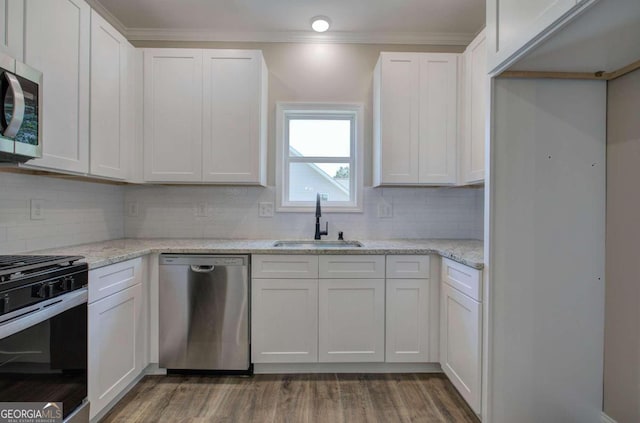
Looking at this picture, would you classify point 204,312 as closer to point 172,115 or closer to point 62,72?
point 172,115

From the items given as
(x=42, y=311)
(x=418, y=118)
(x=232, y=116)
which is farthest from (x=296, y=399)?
(x=418, y=118)

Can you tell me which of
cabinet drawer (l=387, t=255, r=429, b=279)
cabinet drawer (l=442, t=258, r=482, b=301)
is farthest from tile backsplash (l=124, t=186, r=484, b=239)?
cabinet drawer (l=442, t=258, r=482, b=301)

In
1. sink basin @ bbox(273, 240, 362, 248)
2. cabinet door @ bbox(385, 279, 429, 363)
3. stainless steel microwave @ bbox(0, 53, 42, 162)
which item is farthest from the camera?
sink basin @ bbox(273, 240, 362, 248)

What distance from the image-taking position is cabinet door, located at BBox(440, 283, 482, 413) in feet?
5.80

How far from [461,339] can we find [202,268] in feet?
5.76

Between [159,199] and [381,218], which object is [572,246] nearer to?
[381,218]

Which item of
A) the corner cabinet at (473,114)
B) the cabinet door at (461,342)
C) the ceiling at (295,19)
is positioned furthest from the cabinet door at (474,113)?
the cabinet door at (461,342)

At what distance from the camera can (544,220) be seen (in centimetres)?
164

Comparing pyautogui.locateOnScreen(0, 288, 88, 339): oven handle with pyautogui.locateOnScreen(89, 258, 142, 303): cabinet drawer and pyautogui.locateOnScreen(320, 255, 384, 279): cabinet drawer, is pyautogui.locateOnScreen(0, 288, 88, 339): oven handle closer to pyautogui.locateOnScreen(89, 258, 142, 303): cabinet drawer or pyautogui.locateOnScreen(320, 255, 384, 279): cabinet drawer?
pyautogui.locateOnScreen(89, 258, 142, 303): cabinet drawer

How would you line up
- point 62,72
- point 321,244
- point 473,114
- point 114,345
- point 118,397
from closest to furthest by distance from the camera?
point 62,72
point 114,345
point 118,397
point 473,114
point 321,244

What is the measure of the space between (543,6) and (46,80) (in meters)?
2.35

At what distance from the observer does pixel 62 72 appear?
177 centimetres

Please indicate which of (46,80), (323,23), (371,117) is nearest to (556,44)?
(371,117)

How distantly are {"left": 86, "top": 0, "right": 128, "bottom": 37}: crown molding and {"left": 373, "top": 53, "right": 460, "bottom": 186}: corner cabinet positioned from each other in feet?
7.31
